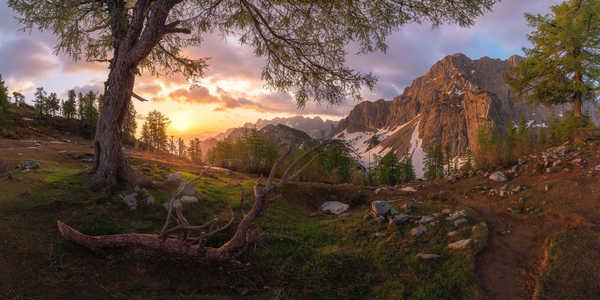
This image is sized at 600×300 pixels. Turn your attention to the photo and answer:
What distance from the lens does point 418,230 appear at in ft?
18.4

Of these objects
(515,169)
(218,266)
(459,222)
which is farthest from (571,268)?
(515,169)

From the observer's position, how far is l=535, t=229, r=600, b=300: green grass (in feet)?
12.1

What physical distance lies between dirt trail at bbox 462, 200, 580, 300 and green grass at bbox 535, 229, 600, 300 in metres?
0.18

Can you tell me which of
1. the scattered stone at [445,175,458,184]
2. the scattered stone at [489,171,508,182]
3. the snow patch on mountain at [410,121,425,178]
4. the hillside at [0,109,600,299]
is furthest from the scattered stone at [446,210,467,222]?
the snow patch on mountain at [410,121,425,178]

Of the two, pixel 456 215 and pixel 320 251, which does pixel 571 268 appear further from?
pixel 320 251

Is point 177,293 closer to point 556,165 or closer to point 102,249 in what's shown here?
point 102,249

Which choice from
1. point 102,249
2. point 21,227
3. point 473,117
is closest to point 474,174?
point 102,249

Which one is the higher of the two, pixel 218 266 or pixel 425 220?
pixel 425 220

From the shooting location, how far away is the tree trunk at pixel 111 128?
708 cm

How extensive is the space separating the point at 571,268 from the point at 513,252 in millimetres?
895

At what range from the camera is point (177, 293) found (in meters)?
3.59

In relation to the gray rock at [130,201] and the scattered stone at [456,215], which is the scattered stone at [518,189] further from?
the gray rock at [130,201]

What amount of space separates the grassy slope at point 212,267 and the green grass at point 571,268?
3.33 ft

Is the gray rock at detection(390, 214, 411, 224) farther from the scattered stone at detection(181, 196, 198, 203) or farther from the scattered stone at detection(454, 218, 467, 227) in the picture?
the scattered stone at detection(181, 196, 198, 203)
